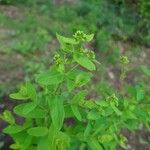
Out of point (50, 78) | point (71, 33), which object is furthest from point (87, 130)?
point (71, 33)

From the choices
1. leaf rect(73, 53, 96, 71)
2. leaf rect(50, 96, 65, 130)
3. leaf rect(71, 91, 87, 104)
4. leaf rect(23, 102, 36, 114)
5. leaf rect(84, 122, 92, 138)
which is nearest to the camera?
leaf rect(73, 53, 96, 71)

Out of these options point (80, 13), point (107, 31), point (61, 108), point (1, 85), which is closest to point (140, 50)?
point (107, 31)

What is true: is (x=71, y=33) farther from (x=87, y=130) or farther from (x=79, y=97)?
(x=79, y=97)

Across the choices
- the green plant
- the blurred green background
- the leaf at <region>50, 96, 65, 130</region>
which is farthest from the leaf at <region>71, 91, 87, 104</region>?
the blurred green background

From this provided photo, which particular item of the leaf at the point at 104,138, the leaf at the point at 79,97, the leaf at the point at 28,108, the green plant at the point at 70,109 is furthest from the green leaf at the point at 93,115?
the leaf at the point at 28,108

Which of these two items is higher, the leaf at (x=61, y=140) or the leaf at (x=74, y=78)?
the leaf at (x=74, y=78)

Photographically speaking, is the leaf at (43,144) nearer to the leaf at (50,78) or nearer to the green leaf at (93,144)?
the green leaf at (93,144)

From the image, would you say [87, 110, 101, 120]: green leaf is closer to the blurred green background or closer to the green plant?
the green plant
